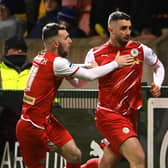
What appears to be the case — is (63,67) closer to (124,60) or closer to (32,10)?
(124,60)

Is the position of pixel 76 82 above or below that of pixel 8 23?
below

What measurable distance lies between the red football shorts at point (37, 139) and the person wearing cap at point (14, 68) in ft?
5.13

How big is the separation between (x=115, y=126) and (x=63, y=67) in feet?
3.06

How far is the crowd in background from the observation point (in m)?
15.4

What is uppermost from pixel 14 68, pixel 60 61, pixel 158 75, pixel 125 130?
pixel 60 61

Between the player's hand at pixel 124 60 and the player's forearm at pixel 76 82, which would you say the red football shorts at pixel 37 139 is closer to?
the player's forearm at pixel 76 82

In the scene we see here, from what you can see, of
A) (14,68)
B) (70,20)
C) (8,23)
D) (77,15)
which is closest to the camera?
(14,68)

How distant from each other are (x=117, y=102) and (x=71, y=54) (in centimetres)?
397

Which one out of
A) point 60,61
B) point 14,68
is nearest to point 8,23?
point 14,68

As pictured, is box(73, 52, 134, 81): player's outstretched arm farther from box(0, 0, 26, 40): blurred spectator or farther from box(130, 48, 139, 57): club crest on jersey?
box(0, 0, 26, 40): blurred spectator

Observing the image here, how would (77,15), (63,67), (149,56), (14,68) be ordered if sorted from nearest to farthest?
(63,67) → (149,56) → (14,68) → (77,15)

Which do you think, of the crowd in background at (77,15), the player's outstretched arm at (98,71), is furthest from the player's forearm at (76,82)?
the crowd in background at (77,15)

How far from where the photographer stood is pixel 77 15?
639 inches

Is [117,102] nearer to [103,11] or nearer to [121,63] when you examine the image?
[121,63]
